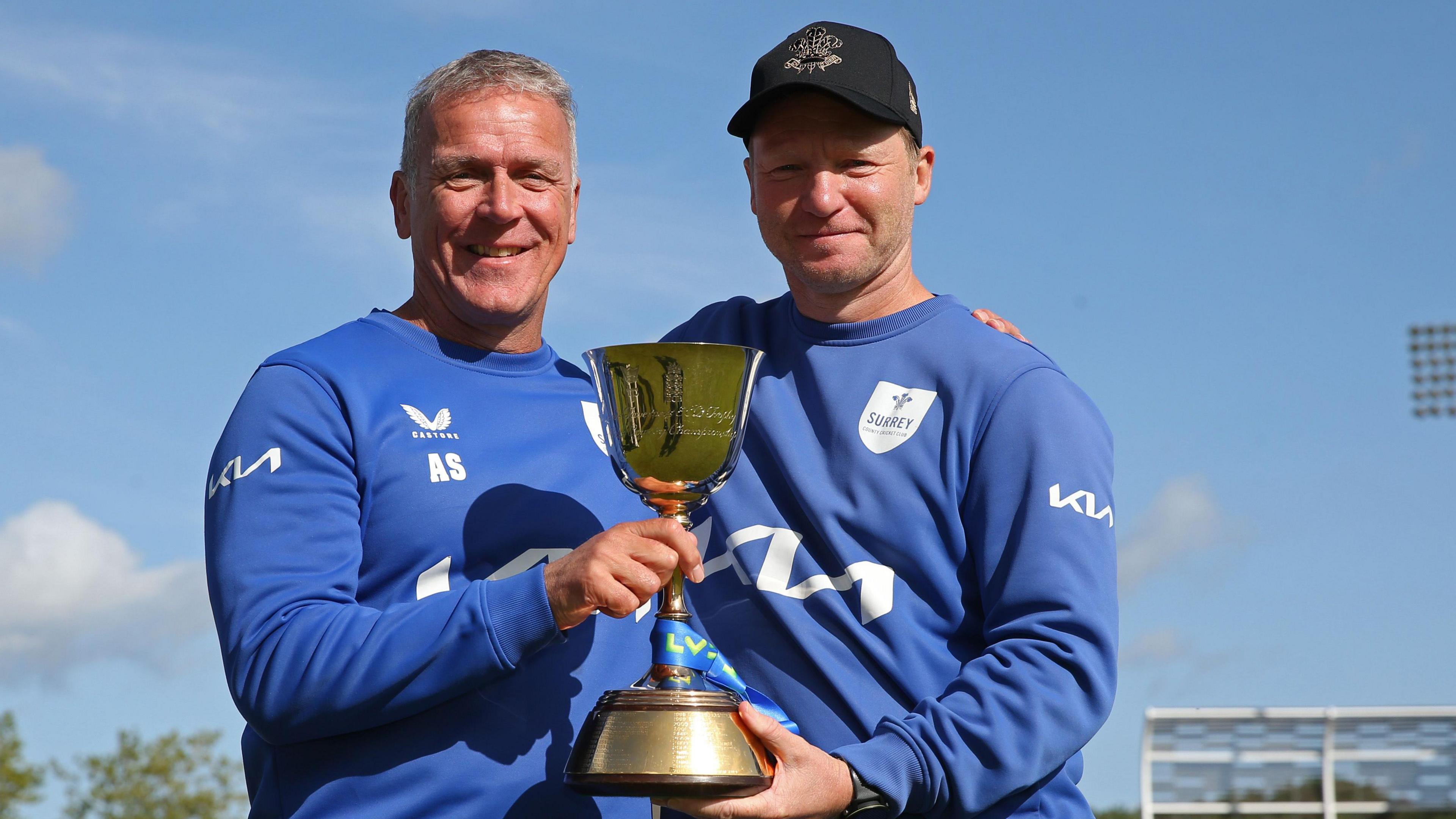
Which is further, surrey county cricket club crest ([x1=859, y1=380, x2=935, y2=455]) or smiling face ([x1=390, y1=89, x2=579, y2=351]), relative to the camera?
smiling face ([x1=390, y1=89, x2=579, y2=351])

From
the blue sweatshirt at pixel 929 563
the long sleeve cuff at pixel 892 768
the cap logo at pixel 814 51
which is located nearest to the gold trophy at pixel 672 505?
the long sleeve cuff at pixel 892 768

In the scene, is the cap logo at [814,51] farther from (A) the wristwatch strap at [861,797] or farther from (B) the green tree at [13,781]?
(B) the green tree at [13,781]

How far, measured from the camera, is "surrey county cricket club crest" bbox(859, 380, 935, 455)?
4238mm

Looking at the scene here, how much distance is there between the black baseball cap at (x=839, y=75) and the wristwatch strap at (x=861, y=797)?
186 centimetres

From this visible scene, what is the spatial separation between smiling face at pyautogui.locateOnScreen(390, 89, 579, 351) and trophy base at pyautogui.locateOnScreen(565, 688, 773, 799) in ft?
4.75

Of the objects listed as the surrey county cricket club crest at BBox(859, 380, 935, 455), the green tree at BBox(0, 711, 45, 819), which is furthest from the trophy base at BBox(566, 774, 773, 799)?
the green tree at BBox(0, 711, 45, 819)

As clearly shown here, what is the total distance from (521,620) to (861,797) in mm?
975

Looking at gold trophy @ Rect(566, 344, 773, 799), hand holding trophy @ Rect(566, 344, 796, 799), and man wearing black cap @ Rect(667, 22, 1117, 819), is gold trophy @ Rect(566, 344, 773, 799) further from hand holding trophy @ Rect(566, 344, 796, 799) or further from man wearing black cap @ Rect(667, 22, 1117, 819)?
man wearing black cap @ Rect(667, 22, 1117, 819)

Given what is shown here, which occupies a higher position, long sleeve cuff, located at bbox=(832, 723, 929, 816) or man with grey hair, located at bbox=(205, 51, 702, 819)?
→ man with grey hair, located at bbox=(205, 51, 702, 819)

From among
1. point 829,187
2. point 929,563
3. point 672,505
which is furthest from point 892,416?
point 672,505

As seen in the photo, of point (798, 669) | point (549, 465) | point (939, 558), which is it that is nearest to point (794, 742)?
point (798, 669)

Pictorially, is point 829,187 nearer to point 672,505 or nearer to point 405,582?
point 672,505

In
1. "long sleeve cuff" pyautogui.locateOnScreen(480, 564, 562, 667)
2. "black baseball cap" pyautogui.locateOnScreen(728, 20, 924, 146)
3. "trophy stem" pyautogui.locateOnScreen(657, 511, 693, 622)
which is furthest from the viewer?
"black baseball cap" pyautogui.locateOnScreen(728, 20, 924, 146)

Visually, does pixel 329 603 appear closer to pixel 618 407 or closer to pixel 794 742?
pixel 618 407
